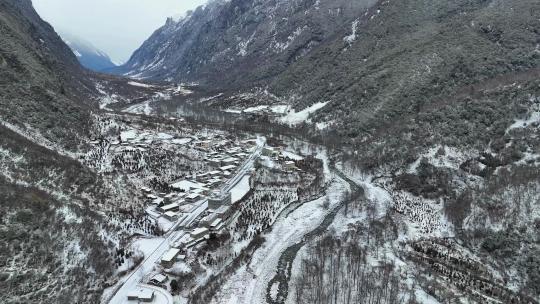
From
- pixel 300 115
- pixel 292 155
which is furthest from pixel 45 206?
pixel 300 115

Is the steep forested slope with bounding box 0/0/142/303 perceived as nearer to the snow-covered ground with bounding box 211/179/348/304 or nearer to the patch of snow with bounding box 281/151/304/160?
the snow-covered ground with bounding box 211/179/348/304

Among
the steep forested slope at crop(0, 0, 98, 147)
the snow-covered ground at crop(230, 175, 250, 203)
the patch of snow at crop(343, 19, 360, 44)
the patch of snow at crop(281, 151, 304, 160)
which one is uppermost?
the patch of snow at crop(343, 19, 360, 44)

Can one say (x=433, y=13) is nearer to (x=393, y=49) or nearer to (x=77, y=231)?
(x=393, y=49)

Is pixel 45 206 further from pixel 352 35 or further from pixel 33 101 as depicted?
pixel 352 35

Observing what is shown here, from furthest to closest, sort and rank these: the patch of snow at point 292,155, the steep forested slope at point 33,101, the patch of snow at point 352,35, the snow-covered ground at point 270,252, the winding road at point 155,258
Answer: the patch of snow at point 352,35, the patch of snow at point 292,155, the steep forested slope at point 33,101, the snow-covered ground at point 270,252, the winding road at point 155,258

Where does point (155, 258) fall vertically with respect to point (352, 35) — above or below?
below

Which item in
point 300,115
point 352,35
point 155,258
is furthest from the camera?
point 352,35

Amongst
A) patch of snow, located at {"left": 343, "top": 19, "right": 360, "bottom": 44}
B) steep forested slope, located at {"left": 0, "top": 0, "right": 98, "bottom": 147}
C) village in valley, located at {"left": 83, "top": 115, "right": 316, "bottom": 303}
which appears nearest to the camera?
village in valley, located at {"left": 83, "top": 115, "right": 316, "bottom": 303}

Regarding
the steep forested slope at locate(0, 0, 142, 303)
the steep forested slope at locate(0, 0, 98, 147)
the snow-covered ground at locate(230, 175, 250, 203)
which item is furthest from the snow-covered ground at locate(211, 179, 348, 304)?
the steep forested slope at locate(0, 0, 98, 147)

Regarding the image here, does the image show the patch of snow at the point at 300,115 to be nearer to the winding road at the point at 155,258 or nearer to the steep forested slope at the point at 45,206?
the winding road at the point at 155,258

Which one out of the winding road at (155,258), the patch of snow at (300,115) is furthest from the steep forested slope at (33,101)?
the patch of snow at (300,115)

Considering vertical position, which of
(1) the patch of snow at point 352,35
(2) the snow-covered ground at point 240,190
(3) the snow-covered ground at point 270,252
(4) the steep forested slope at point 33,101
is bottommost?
(3) the snow-covered ground at point 270,252
